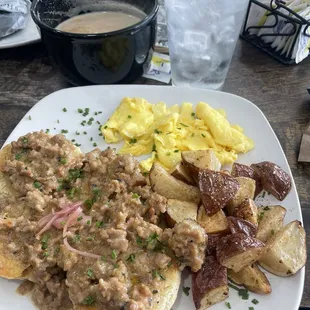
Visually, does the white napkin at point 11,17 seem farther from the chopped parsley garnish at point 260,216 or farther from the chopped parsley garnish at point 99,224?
the chopped parsley garnish at point 260,216

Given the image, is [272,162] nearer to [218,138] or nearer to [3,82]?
[218,138]

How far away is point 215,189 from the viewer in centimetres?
194

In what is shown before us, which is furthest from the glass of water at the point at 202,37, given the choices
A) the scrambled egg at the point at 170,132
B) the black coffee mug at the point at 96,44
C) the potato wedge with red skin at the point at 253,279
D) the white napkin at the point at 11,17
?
the potato wedge with red skin at the point at 253,279

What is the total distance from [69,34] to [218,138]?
1092 millimetres

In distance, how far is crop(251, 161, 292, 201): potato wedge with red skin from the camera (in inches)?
82.9

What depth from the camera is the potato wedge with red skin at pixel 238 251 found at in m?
1.72

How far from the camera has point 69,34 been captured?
8.17ft

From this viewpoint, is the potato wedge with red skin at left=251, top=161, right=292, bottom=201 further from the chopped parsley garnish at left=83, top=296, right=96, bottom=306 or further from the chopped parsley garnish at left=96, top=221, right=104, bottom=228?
the chopped parsley garnish at left=83, top=296, right=96, bottom=306

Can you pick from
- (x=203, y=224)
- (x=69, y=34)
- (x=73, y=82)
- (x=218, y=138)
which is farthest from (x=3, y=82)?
(x=203, y=224)

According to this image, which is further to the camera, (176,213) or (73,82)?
(73,82)

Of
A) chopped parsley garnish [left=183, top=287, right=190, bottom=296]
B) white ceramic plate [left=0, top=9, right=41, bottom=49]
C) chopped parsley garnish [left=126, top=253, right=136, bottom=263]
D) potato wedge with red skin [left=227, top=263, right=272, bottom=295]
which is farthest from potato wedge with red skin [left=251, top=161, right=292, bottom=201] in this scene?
white ceramic plate [left=0, top=9, right=41, bottom=49]

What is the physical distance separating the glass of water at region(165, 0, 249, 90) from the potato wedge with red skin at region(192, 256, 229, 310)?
150cm

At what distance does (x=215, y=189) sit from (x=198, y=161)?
0.78ft

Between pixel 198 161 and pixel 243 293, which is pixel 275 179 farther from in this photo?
pixel 243 293
